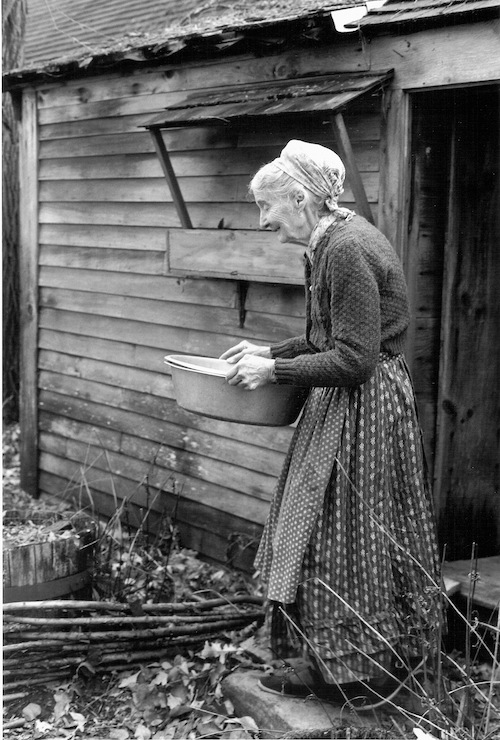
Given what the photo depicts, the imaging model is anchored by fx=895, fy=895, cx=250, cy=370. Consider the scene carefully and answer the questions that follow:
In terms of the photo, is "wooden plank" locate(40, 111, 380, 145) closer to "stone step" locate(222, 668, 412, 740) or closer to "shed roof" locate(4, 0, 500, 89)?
"shed roof" locate(4, 0, 500, 89)

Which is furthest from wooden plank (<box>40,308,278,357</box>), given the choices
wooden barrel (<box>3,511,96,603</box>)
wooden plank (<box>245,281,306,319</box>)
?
wooden barrel (<box>3,511,96,603</box>)

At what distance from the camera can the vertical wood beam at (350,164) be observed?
4.00 m

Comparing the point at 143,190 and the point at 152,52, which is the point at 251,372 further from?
the point at 143,190

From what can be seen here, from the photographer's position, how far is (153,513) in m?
6.27

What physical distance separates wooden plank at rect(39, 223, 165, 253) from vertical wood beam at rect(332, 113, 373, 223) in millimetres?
2000

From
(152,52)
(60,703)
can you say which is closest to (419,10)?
(152,52)

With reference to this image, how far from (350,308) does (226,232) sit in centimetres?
198

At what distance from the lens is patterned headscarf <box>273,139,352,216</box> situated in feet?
10.3

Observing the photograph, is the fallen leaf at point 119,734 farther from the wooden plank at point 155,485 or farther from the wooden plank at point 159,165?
the wooden plank at point 159,165

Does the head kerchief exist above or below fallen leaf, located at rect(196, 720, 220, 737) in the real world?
above

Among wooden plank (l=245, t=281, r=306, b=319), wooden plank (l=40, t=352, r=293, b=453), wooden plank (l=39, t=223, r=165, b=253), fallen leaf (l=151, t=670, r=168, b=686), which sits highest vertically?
wooden plank (l=39, t=223, r=165, b=253)

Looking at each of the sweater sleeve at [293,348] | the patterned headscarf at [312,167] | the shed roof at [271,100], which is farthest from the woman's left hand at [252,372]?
the shed roof at [271,100]

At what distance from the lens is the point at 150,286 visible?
602 cm

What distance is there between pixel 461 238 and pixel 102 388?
3242mm
